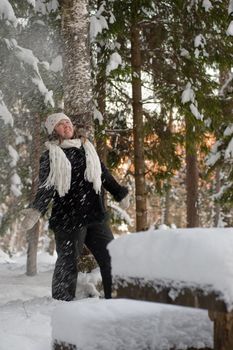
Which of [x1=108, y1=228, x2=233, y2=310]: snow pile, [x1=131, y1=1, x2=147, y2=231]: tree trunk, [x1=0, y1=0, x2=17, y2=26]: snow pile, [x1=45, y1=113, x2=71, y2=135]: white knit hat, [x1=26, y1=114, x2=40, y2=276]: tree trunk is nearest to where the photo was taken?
[x1=108, y1=228, x2=233, y2=310]: snow pile

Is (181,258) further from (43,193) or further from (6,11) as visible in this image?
(6,11)

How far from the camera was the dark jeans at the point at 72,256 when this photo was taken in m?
5.04

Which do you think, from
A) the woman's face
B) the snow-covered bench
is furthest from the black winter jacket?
the snow-covered bench

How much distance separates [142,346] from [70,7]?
526cm

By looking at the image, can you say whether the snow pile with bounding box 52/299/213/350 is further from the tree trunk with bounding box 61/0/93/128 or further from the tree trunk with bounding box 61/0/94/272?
the tree trunk with bounding box 61/0/93/128

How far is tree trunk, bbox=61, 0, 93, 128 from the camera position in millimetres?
6605

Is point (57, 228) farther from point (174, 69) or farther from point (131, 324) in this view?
point (174, 69)

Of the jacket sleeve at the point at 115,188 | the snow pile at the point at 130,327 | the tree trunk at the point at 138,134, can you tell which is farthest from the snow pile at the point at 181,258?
the tree trunk at the point at 138,134

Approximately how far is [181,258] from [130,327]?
87 cm

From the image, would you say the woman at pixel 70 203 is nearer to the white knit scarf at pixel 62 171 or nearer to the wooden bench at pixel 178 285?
the white knit scarf at pixel 62 171

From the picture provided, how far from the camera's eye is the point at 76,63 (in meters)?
6.63

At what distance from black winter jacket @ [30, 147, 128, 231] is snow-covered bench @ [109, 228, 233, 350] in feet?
8.99

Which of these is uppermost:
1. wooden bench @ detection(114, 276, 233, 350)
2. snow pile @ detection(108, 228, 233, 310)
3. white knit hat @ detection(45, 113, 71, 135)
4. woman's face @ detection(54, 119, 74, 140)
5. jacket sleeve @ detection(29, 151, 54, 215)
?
white knit hat @ detection(45, 113, 71, 135)

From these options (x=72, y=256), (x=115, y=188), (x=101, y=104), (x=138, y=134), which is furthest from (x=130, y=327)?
(x=101, y=104)
